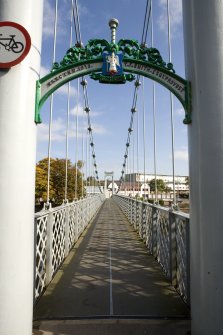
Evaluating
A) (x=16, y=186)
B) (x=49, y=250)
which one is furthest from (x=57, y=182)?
(x=16, y=186)

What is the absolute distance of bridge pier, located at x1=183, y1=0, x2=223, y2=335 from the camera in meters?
2.29

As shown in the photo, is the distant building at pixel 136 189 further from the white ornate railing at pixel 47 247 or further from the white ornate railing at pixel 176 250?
the white ornate railing at pixel 47 247

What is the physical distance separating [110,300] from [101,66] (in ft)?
8.85

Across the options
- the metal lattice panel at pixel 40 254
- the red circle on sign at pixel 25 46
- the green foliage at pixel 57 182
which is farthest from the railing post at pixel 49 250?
the green foliage at pixel 57 182

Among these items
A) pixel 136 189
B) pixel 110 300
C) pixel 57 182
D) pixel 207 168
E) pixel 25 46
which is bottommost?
pixel 110 300

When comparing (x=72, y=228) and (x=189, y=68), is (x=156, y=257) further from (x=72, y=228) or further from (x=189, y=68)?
(x=189, y=68)

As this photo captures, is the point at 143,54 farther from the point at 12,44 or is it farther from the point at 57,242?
the point at 57,242

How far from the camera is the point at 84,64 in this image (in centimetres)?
285

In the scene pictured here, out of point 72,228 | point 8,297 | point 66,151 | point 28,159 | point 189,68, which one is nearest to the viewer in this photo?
point 8,297

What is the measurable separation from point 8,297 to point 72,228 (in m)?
4.61

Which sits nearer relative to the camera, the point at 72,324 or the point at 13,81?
the point at 13,81

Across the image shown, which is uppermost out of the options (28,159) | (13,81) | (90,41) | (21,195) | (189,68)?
(90,41)

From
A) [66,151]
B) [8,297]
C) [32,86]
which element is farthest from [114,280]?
[66,151]

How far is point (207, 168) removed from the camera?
7.79 feet
